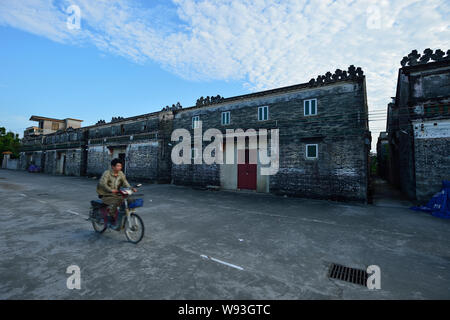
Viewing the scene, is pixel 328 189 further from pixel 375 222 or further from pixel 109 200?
pixel 109 200

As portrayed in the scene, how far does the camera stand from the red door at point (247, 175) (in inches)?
559

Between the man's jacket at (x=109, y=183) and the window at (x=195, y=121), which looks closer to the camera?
the man's jacket at (x=109, y=183)

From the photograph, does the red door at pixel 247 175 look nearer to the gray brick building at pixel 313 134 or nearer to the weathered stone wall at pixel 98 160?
the gray brick building at pixel 313 134

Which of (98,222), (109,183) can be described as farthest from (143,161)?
(109,183)

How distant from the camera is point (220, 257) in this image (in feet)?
12.5

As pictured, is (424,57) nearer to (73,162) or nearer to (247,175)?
(247,175)

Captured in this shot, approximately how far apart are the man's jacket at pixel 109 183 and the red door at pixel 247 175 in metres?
10.3

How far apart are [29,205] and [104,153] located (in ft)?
54.7

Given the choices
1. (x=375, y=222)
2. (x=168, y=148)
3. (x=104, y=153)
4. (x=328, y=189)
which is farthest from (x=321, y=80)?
(x=104, y=153)

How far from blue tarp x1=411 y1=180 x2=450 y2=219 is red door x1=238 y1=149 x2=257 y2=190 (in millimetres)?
8458

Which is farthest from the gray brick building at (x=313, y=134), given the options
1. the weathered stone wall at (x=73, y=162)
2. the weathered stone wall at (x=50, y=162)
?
the weathered stone wall at (x=50, y=162)

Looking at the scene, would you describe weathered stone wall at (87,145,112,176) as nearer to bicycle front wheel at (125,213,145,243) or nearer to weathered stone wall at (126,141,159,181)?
weathered stone wall at (126,141,159,181)

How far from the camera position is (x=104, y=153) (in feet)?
76.3
